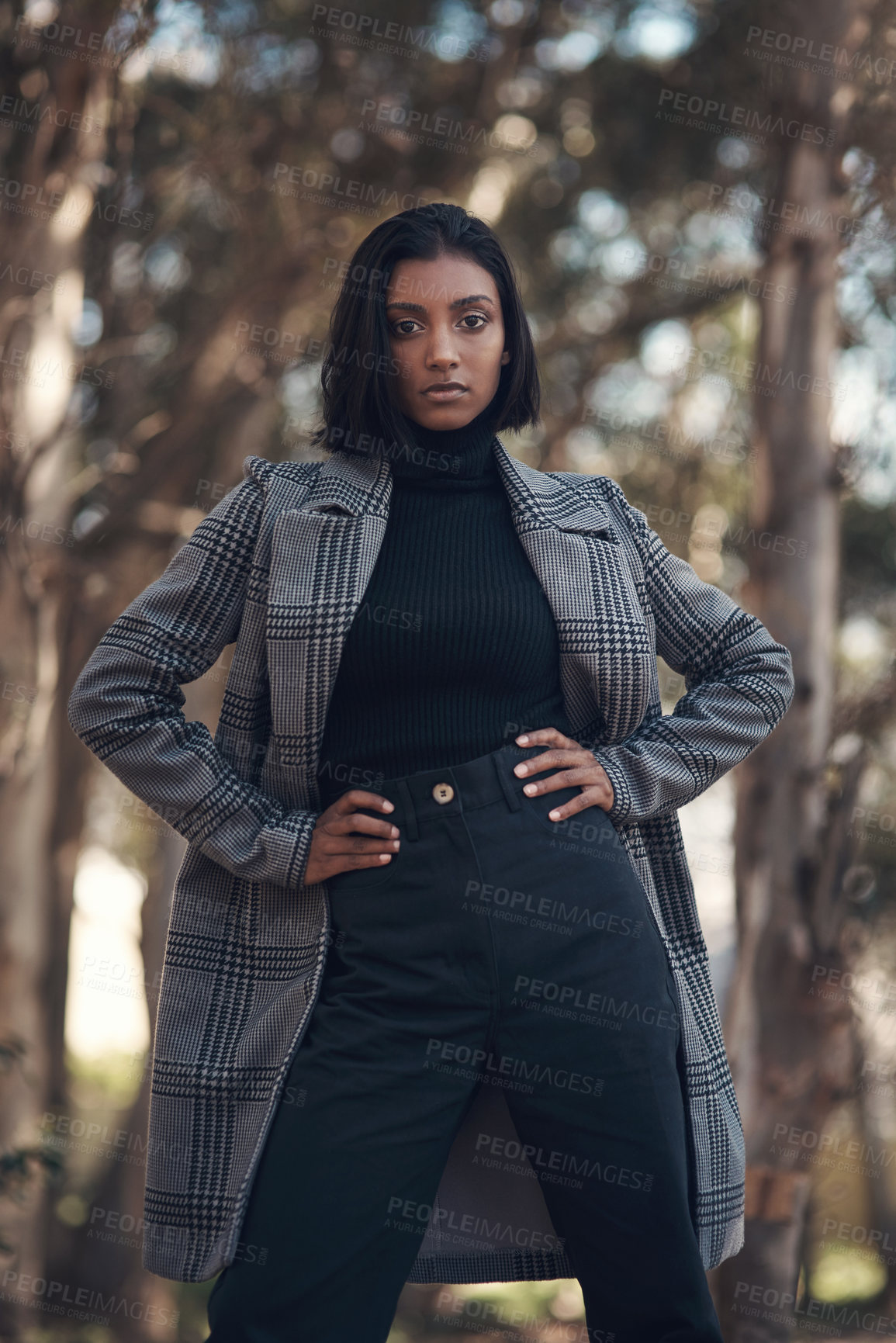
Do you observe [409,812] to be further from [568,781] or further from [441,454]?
[441,454]

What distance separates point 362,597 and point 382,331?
51 centimetres

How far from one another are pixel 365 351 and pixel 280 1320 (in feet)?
5.24

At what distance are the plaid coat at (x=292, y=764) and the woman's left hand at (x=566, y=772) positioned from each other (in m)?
0.05

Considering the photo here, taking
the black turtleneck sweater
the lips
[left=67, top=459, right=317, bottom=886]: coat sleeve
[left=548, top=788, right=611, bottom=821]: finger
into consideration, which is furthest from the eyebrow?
[left=548, top=788, right=611, bottom=821]: finger

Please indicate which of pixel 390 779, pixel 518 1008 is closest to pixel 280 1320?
pixel 518 1008

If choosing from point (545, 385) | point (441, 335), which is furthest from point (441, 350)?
point (545, 385)

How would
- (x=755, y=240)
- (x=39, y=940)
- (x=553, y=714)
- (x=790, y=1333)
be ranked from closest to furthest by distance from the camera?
(x=553, y=714)
(x=790, y=1333)
(x=755, y=240)
(x=39, y=940)

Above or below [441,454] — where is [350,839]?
below

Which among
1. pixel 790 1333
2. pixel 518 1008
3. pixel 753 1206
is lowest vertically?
pixel 790 1333

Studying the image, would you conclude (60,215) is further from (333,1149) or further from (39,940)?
(333,1149)

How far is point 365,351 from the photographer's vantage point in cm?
224

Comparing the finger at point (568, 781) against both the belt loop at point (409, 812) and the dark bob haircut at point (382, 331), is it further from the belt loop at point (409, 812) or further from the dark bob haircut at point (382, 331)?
the dark bob haircut at point (382, 331)

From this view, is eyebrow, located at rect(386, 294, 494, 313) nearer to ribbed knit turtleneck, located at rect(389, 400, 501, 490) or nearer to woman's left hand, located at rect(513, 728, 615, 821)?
ribbed knit turtleneck, located at rect(389, 400, 501, 490)

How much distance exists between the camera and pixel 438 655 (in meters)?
2.08
